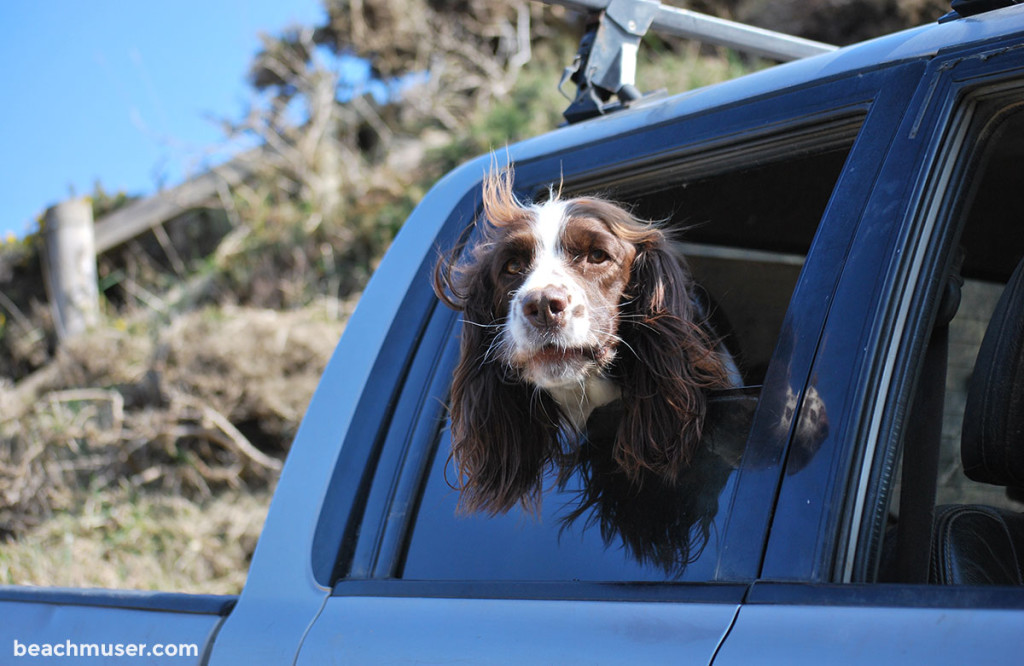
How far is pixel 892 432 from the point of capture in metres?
1.45

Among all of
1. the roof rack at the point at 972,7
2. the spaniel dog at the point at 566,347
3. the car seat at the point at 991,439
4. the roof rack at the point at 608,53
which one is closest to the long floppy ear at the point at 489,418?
the spaniel dog at the point at 566,347

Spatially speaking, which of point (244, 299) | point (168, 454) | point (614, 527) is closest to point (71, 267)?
point (244, 299)

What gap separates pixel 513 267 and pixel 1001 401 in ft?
3.33

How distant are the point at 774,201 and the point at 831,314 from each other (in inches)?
47.2

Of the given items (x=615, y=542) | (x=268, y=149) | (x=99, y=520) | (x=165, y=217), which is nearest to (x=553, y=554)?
(x=615, y=542)

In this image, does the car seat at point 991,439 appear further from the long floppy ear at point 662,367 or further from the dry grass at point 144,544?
the dry grass at point 144,544

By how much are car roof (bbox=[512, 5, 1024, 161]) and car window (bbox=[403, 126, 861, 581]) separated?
10 centimetres

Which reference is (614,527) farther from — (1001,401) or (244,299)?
(244,299)

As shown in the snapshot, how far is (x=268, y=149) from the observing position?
500 inches

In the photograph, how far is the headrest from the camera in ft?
5.37

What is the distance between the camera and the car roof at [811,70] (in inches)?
60.6

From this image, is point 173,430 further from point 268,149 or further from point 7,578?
point 268,149

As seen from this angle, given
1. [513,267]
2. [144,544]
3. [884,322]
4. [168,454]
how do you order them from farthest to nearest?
[168,454] → [144,544] → [513,267] → [884,322]

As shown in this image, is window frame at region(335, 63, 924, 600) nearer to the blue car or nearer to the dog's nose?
the blue car
